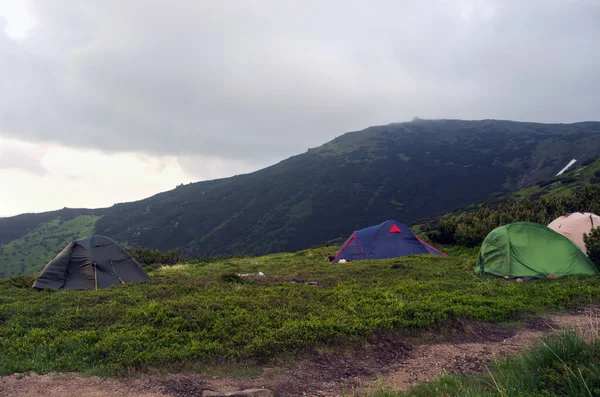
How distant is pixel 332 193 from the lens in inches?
4336

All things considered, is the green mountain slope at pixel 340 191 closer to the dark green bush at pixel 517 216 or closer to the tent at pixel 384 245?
the tent at pixel 384 245

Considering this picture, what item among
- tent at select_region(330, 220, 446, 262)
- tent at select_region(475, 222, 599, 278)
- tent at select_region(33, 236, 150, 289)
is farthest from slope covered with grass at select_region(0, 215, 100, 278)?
tent at select_region(475, 222, 599, 278)

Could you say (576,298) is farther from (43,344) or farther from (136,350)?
(43,344)

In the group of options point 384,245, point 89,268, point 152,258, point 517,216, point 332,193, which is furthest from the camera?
point 332,193

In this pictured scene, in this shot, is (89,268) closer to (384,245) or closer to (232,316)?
(232,316)

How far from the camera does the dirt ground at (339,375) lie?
5684 millimetres

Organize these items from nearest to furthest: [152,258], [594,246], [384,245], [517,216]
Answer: [594,246] < [517,216] < [384,245] < [152,258]

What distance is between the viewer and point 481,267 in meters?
14.1

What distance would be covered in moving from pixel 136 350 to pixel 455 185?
11207 cm

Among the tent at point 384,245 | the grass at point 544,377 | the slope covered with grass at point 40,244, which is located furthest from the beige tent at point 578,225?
the slope covered with grass at point 40,244

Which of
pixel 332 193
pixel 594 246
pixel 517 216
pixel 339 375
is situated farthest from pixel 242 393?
pixel 332 193

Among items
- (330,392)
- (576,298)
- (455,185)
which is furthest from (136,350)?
(455,185)

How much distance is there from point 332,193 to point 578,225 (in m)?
95.2

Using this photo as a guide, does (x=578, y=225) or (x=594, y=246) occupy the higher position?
(x=578, y=225)
